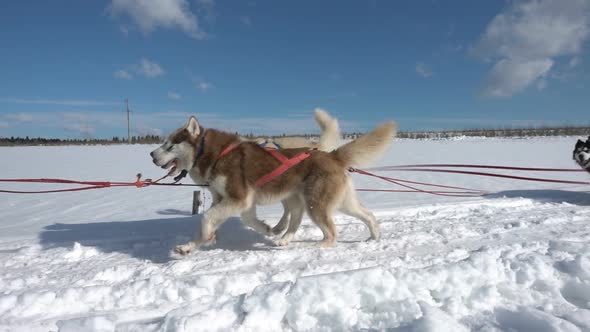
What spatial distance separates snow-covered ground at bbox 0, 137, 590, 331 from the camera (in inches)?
90.9

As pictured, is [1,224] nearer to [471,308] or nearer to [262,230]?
[262,230]

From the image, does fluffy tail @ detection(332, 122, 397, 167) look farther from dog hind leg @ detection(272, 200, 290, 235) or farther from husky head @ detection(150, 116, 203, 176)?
husky head @ detection(150, 116, 203, 176)

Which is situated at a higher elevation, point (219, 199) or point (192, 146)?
point (192, 146)

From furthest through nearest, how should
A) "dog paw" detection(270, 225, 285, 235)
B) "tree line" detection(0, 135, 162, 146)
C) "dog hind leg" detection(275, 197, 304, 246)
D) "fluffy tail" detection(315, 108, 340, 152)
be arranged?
"tree line" detection(0, 135, 162, 146)
"fluffy tail" detection(315, 108, 340, 152)
"dog paw" detection(270, 225, 285, 235)
"dog hind leg" detection(275, 197, 304, 246)

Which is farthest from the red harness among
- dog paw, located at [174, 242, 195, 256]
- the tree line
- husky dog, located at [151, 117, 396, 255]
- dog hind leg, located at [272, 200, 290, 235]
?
the tree line

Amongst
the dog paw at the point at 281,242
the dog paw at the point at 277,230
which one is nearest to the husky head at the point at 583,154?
the dog paw at the point at 277,230

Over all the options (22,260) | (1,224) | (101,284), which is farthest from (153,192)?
(101,284)

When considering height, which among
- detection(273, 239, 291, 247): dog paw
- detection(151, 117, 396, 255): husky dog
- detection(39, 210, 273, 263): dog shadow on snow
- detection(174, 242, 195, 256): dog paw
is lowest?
detection(39, 210, 273, 263): dog shadow on snow

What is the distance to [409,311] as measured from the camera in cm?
230

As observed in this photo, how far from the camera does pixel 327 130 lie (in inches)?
206

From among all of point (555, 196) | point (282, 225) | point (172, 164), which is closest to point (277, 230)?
point (282, 225)

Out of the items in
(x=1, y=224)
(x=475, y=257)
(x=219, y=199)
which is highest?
(x=219, y=199)

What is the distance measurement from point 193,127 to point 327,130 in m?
2.04

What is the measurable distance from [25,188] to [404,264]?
10550 mm
